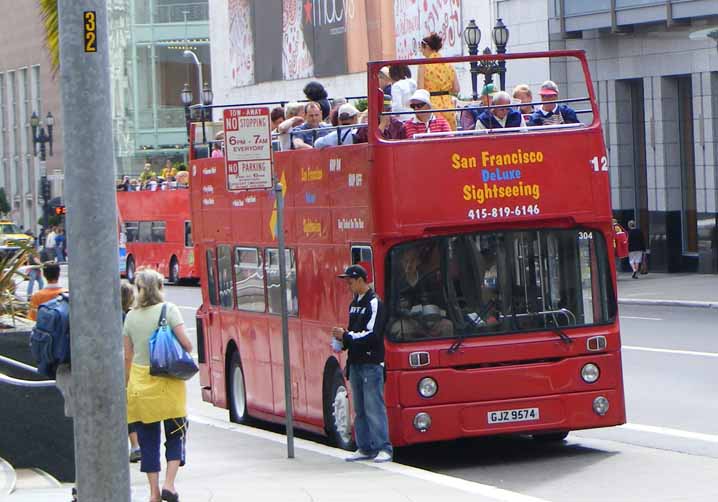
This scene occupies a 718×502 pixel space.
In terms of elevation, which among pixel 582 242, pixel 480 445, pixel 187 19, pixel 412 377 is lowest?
pixel 480 445

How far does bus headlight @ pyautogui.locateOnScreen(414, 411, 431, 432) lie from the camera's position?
12.8 m

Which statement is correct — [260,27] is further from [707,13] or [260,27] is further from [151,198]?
[707,13]

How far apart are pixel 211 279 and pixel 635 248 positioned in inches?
973

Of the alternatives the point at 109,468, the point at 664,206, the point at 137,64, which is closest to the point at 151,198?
the point at 664,206

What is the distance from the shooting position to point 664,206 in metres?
42.5

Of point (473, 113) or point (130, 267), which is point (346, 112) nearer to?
point (473, 113)

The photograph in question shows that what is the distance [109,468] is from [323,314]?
7411mm

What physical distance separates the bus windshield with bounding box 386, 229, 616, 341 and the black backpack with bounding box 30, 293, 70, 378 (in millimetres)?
3265

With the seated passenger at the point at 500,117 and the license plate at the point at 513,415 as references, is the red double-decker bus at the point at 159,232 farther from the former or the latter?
the license plate at the point at 513,415

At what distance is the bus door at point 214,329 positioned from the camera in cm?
1819

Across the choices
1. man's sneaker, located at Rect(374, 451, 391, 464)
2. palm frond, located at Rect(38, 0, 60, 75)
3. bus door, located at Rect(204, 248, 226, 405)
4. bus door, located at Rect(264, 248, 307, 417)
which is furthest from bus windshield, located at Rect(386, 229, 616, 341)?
palm frond, located at Rect(38, 0, 60, 75)

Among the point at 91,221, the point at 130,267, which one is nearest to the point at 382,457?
the point at 91,221

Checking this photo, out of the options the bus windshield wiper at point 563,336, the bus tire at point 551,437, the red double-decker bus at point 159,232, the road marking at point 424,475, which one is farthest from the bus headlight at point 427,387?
the red double-decker bus at point 159,232

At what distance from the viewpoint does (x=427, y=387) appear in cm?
1282
